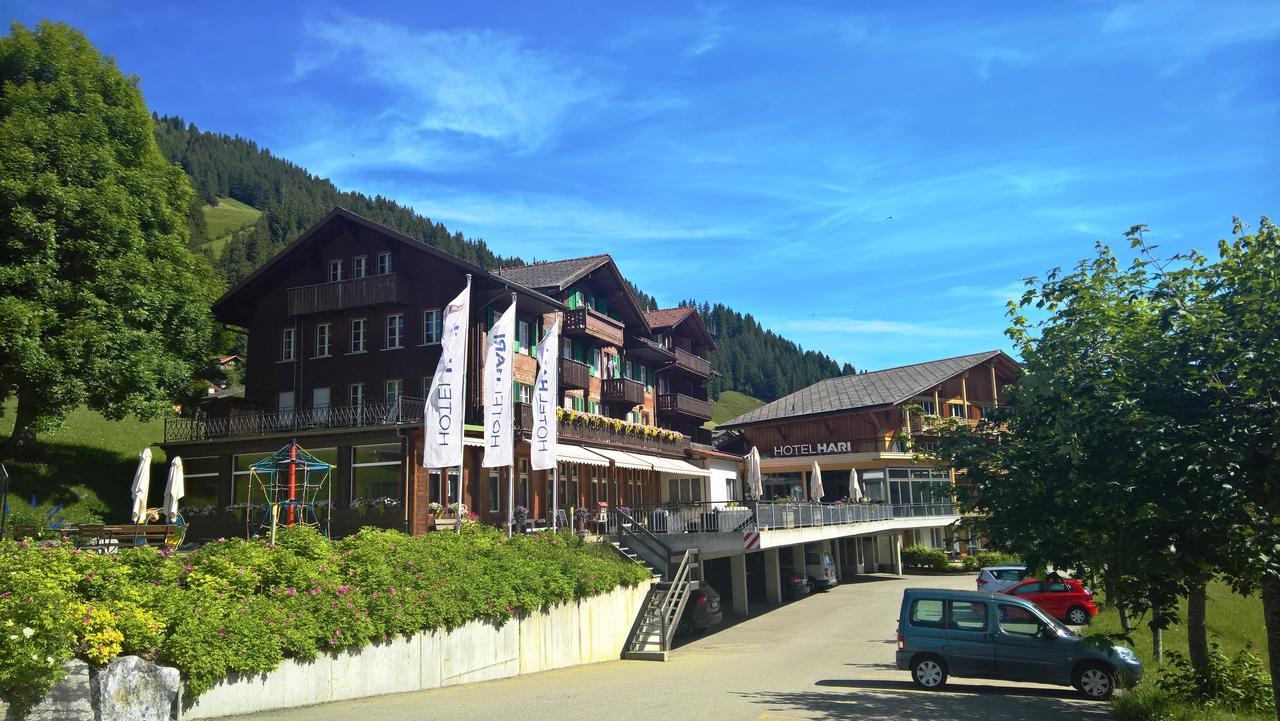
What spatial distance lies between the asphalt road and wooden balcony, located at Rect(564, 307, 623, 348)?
1645 cm

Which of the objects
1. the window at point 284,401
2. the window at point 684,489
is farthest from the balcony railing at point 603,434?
the window at point 284,401

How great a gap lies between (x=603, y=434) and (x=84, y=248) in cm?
1866

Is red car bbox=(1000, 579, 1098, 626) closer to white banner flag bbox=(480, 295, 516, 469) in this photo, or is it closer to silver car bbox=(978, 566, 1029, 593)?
silver car bbox=(978, 566, 1029, 593)

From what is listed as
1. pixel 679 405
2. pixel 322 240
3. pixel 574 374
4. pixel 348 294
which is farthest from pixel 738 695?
pixel 679 405

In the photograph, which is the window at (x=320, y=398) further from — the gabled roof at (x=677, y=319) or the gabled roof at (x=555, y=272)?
the gabled roof at (x=677, y=319)

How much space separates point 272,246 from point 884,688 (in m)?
111

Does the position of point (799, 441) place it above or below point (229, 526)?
above

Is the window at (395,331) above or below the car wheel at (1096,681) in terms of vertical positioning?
above

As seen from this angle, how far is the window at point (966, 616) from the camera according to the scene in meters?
16.2

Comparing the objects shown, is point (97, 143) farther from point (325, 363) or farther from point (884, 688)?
point (884, 688)

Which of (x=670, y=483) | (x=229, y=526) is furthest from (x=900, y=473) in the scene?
(x=229, y=526)

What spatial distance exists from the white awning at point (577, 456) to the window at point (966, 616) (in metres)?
13.7

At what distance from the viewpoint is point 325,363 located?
33.2m

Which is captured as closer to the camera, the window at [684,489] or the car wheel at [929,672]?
the car wheel at [929,672]
